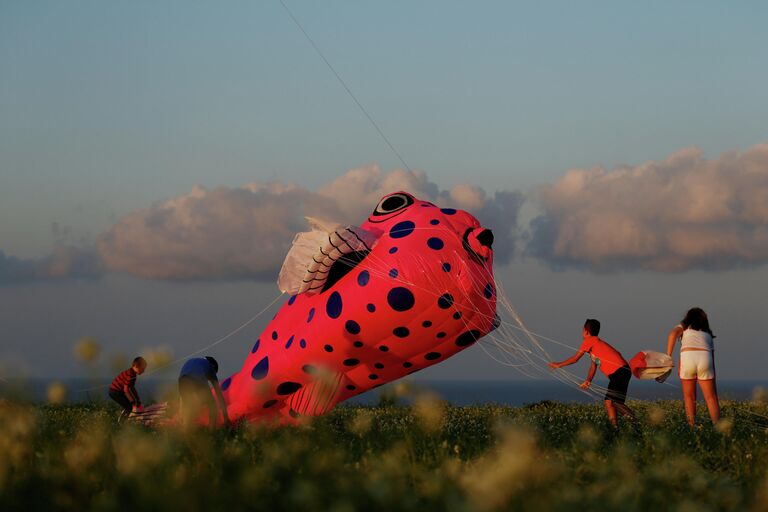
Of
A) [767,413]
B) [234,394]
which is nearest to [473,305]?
[234,394]

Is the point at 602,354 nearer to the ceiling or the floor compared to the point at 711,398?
nearer to the ceiling

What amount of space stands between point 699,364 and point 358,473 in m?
7.81

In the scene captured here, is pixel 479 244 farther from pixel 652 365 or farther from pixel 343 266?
pixel 652 365

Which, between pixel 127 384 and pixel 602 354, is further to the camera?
pixel 127 384

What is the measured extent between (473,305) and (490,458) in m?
3.18

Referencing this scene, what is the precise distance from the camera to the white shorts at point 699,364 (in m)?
12.8

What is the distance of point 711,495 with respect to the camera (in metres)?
6.70

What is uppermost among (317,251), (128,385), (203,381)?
(317,251)

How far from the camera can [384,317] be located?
10461mm

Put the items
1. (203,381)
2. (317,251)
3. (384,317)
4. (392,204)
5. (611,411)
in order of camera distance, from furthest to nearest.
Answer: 1. (611,411)
2. (392,204)
3. (203,381)
4. (317,251)
5. (384,317)

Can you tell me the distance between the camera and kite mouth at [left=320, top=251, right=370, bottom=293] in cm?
1084

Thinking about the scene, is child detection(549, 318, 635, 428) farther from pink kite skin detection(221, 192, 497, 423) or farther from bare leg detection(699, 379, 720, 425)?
pink kite skin detection(221, 192, 497, 423)

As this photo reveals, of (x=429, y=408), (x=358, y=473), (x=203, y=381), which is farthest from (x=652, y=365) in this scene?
(x=358, y=473)

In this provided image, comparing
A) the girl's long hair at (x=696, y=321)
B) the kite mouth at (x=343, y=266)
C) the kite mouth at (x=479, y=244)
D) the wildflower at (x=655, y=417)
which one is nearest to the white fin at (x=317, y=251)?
the kite mouth at (x=343, y=266)
